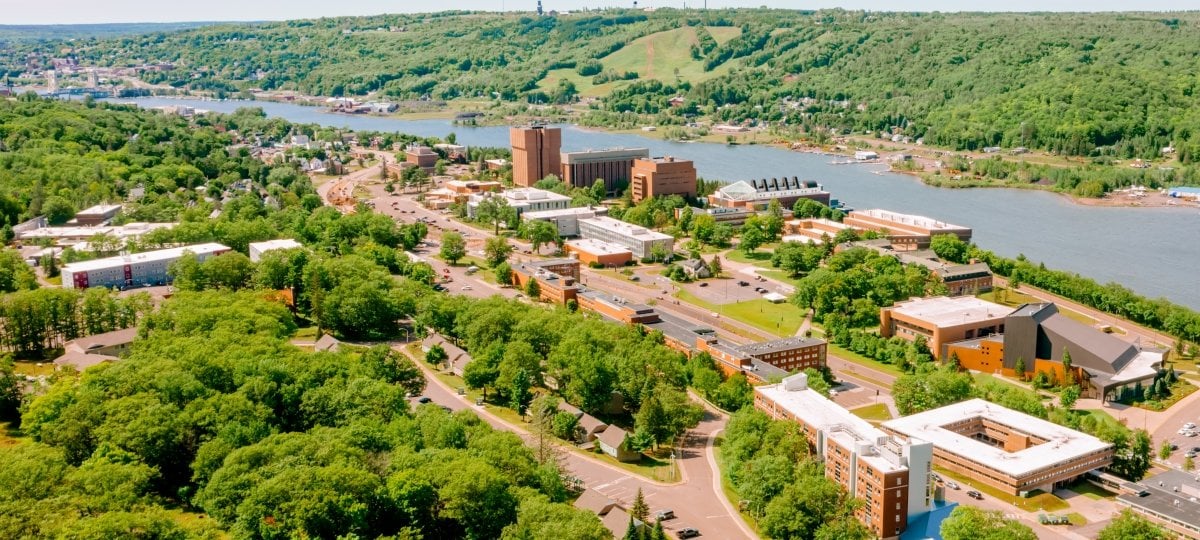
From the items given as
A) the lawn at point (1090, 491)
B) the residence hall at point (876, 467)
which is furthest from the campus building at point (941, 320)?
the residence hall at point (876, 467)

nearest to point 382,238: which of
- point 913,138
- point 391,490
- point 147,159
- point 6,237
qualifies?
point 6,237

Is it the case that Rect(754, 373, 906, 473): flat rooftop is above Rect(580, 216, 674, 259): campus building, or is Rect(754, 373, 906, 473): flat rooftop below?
below

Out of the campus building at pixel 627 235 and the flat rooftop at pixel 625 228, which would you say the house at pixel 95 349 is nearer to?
the campus building at pixel 627 235

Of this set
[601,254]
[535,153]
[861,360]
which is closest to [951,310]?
[861,360]

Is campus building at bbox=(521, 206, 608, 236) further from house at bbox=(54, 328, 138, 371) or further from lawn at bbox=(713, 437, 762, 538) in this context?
lawn at bbox=(713, 437, 762, 538)

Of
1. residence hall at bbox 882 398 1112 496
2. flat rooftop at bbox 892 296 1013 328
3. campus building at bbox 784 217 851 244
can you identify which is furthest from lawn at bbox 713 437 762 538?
campus building at bbox 784 217 851 244

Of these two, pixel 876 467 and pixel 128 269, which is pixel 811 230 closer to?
Answer: pixel 128 269
